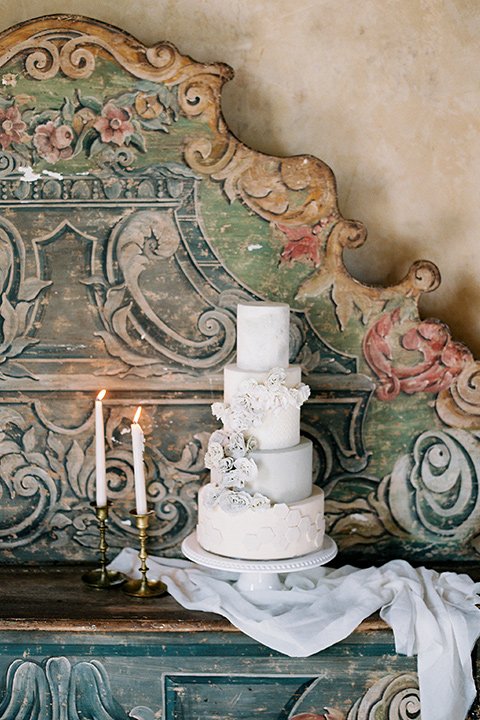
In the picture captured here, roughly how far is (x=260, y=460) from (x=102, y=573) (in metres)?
0.47

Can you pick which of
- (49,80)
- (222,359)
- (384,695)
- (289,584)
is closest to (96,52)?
(49,80)

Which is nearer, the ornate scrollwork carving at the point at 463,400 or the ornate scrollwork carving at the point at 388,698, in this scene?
the ornate scrollwork carving at the point at 388,698

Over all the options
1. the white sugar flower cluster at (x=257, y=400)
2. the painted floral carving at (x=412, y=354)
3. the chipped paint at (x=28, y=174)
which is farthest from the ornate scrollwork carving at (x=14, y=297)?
the painted floral carving at (x=412, y=354)

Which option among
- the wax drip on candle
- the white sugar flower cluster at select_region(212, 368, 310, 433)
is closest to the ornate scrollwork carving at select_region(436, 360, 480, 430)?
the white sugar flower cluster at select_region(212, 368, 310, 433)

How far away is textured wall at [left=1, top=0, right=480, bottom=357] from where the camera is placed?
1.69 meters

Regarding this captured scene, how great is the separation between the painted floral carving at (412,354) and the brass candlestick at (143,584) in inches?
24.7

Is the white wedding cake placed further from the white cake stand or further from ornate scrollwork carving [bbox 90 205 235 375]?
ornate scrollwork carving [bbox 90 205 235 375]

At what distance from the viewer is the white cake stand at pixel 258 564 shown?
53.9 inches

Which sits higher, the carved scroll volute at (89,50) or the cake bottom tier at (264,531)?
the carved scroll volute at (89,50)

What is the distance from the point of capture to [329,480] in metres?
1.69

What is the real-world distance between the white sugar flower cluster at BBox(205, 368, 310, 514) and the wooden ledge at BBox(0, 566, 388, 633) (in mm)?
238

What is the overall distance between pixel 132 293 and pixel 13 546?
670 mm

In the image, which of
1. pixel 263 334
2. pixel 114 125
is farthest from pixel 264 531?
pixel 114 125

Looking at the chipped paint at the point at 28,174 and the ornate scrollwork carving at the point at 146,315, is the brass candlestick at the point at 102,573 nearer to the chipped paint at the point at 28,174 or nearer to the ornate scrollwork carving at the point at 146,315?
the ornate scrollwork carving at the point at 146,315
